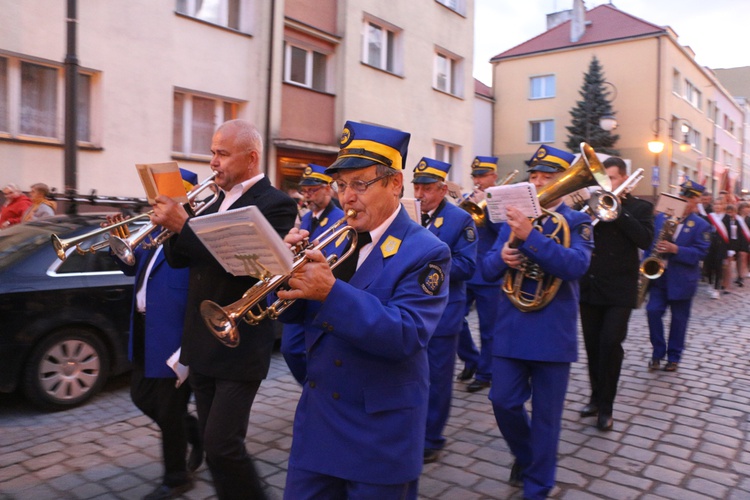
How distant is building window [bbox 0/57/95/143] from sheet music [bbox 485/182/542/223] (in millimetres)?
9492

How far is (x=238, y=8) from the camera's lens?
14641 mm

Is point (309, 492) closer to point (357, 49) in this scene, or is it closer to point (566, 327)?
point (566, 327)

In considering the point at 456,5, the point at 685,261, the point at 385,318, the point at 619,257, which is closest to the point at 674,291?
the point at 685,261

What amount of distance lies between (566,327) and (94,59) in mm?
10403

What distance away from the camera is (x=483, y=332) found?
6918 millimetres

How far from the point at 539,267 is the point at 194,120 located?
11.1 metres

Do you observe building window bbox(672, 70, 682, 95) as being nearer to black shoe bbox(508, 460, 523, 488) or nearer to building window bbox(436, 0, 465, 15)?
building window bbox(436, 0, 465, 15)

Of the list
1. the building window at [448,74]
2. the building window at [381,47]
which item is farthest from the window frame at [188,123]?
the building window at [448,74]

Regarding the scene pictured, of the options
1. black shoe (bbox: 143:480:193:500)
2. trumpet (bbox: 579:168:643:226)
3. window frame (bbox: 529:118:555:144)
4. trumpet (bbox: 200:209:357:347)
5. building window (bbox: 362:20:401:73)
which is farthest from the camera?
window frame (bbox: 529:118:555:144)

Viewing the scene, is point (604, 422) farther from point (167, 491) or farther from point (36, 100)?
point (36, 100)

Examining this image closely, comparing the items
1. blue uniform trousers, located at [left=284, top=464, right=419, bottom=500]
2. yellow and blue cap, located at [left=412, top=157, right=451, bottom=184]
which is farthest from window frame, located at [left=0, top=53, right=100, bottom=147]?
blue uniform trousers, located at [left=284, top=464, right=419, bottom=500]

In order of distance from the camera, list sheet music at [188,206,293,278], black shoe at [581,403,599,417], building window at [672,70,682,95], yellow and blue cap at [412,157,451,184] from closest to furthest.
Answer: sheet music at [188,206,293,278] < yellow and blue cap at [412,157,451,184] < black shoe at [581,403,599,417] < building window at [672,70,682,95]

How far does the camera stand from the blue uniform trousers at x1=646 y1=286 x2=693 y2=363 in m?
7.70

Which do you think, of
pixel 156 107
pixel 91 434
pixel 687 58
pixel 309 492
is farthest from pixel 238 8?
pixel 687 58
